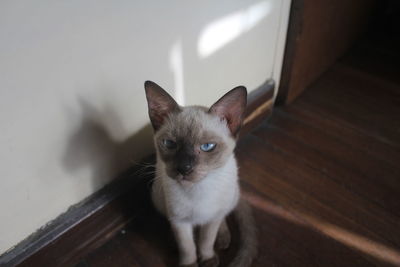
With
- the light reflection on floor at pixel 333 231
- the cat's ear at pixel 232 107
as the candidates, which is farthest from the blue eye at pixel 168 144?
the light reflection on floor at pixel 333 231

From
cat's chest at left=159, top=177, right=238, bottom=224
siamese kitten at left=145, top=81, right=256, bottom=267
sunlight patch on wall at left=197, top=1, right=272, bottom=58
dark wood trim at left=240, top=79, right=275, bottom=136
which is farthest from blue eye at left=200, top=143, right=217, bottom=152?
dark wood trim at left=240, top=79, right=275, bottom=136

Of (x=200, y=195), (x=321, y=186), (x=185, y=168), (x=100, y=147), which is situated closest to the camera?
(x=185, y=168)

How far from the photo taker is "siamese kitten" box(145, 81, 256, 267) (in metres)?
0.87

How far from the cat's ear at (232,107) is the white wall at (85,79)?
29 cm

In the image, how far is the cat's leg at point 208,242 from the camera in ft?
3.62

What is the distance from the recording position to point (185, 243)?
1.11 m

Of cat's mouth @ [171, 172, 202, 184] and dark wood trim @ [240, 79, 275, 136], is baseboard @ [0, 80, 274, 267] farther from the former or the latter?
dark wood trim @ [240, 79, 275, 136]

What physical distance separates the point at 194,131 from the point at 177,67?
34cm

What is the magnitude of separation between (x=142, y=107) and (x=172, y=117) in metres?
0.23

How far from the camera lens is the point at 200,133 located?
35.2 inches

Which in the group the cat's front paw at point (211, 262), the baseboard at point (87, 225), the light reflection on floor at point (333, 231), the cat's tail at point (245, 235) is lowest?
the light reflection on floor at point (333, 231)

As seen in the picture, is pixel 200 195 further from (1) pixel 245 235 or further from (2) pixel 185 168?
(1) pixel 245 235

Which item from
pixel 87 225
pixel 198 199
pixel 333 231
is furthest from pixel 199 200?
pixel 333 231

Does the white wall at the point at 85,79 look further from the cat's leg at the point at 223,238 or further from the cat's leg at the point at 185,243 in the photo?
the cat's leg at the point at 223,238
